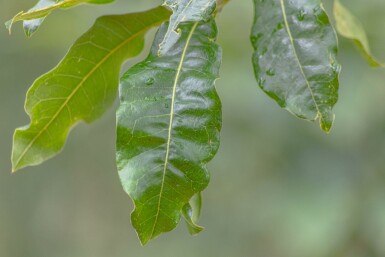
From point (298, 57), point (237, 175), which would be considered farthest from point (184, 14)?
point (237, 175)

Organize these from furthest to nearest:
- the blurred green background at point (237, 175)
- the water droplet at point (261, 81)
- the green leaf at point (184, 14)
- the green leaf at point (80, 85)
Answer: the blurred green background at point (237, 175) → the green leaf at point (80, 85) → the water droplet at point (261, 81) → the green leaf at point (184, 14)

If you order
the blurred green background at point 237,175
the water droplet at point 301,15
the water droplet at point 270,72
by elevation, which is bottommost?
the blurred green background at point 237,175

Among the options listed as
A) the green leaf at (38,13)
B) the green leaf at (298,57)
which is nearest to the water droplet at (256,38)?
the green leaf at (298,57)

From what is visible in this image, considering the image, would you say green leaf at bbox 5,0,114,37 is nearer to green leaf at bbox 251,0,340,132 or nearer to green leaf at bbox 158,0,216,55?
green leaf at bbox 158,0,216,55

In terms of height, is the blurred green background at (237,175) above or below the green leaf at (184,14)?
below

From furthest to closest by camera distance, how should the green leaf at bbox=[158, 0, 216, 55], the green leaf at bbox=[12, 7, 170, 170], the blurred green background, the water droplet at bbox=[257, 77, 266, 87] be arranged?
the blurred green background < the green leaf at bbox=[12, 7, 170, 170] < the water droplet at bbox=[257, 77, 266, 87] < the green leaf at bbox=[158, 0, 216, 55]

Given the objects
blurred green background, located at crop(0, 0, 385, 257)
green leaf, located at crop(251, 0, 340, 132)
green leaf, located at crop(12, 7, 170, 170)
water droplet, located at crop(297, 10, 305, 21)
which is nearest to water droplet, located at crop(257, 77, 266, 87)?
green leaf, located at crop(251, 0, 340, 132)

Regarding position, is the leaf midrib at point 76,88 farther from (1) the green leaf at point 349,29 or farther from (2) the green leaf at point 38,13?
(1) the green leaf at point 349,29
